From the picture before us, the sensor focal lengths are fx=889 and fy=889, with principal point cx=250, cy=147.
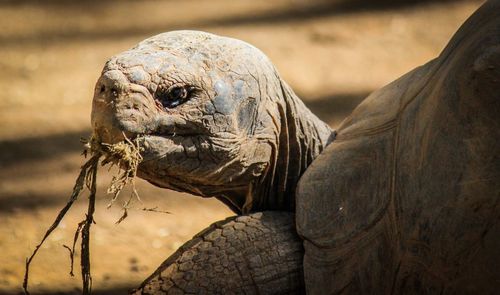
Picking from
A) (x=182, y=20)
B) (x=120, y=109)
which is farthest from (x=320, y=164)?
(x=182, y=20)

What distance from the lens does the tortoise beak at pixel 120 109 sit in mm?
2441

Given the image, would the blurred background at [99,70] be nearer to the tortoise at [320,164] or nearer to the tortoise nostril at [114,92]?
the tortoise at [320,164]

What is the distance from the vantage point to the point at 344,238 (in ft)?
8.14

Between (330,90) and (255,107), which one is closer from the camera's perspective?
(255,107)

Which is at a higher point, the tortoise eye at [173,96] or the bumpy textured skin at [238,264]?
the tortoise eye at [173,96]

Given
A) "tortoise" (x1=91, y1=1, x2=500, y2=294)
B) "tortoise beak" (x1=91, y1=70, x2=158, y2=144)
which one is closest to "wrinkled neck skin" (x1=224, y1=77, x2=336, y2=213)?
"tortoise" (x1=91, y1=1, x2=500, y2=294)

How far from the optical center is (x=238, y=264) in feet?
8.55

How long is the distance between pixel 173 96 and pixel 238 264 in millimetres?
528

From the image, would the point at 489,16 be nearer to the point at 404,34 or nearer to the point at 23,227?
the point at 23,227

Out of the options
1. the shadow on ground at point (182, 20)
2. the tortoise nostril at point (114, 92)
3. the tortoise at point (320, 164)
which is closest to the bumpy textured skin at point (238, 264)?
the tortoise at point (320, 164)

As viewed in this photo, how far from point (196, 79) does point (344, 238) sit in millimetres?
618

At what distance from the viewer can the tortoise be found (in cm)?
228

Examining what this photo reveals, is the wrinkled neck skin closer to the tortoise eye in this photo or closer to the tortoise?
the tortoise

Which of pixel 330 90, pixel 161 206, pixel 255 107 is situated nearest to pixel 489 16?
pixel 255 107
